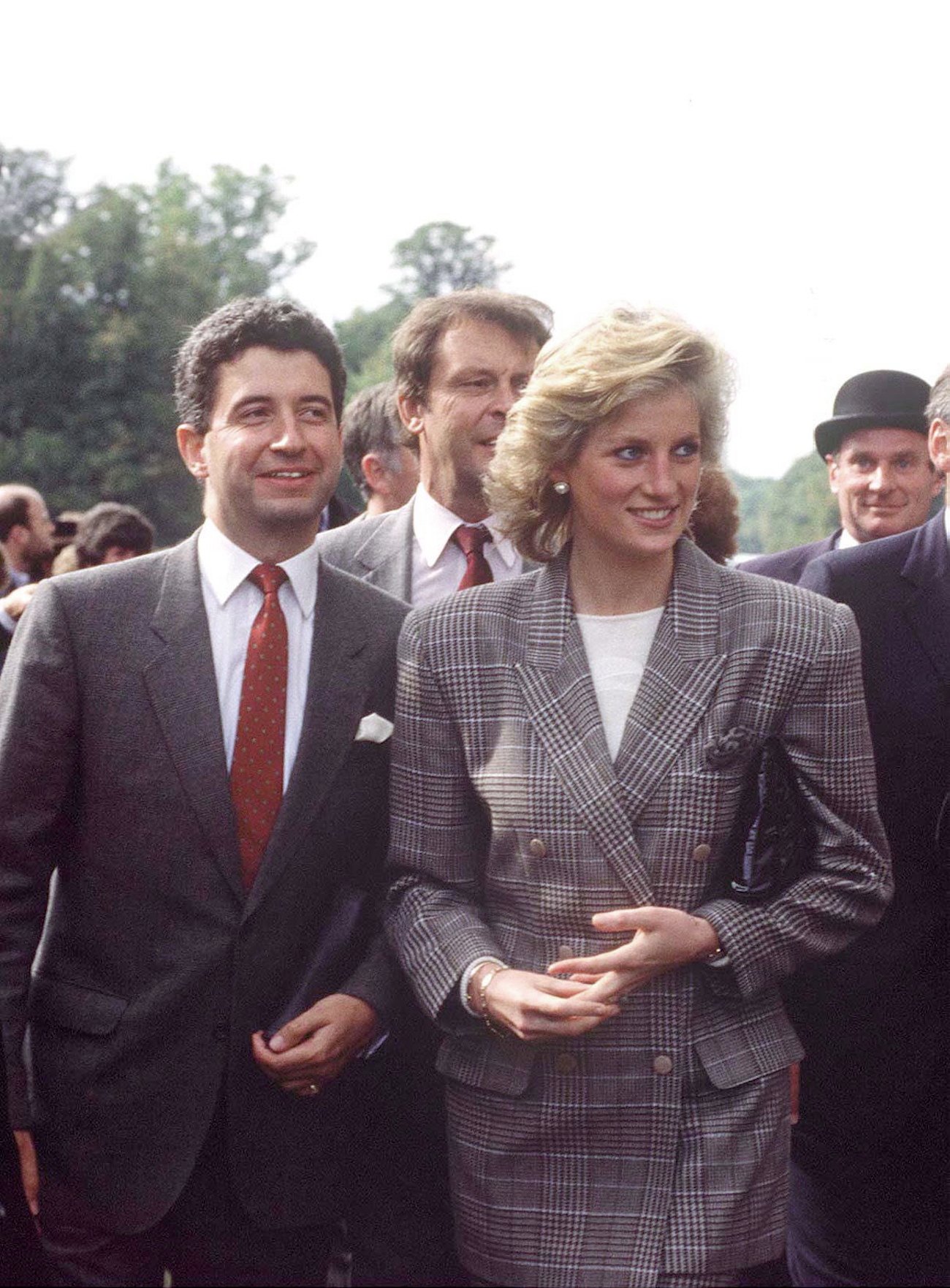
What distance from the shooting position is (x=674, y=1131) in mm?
3021

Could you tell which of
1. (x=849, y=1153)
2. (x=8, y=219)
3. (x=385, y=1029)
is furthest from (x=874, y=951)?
(x=8, y=219)

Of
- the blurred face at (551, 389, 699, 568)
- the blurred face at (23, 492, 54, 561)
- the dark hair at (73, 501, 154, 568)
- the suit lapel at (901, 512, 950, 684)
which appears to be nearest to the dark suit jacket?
the suit lapel at (901, 512, 950, 684)

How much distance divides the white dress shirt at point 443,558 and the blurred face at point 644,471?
114cm

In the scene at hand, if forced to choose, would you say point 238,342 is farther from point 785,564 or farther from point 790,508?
point 790,508

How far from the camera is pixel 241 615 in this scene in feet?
11.2

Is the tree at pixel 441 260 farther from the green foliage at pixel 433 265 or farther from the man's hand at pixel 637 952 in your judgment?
the man's hand at pixel 637 952

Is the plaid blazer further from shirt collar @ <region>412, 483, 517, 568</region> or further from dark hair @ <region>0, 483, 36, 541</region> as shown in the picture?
dark hair @ <region>0, 483, 36, 541</region>

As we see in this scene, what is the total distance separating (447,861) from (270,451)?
89cm

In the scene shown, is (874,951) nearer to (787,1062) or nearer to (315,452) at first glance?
(787,1062)

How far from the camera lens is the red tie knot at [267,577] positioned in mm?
3410

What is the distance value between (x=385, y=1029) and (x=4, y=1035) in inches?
27.7

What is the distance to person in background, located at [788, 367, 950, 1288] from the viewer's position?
11.9ft

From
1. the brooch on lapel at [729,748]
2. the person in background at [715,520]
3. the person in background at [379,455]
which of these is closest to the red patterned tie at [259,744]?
the brooch on lapel at [729,748]

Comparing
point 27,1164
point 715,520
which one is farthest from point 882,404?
point 27,1164
